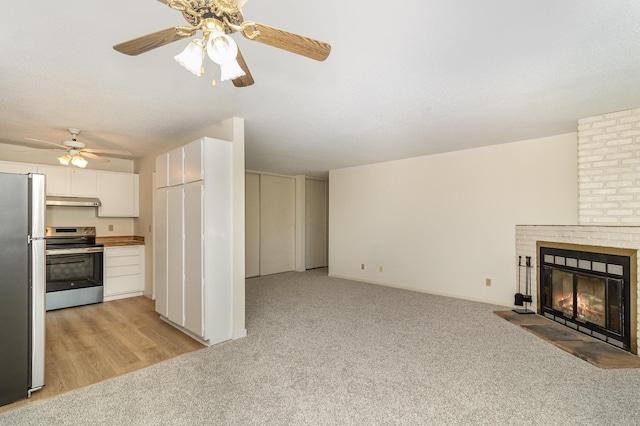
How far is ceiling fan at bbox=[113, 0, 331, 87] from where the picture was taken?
116 centimetres

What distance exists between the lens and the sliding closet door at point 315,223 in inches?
294

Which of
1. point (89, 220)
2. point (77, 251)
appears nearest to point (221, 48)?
point (77, 251)

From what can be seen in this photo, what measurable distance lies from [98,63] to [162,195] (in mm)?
1871

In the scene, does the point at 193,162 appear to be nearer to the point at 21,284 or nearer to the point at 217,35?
the point at 21,284

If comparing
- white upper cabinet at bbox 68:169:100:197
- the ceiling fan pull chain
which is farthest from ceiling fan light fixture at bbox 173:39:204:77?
white upper cabinet at bbox 68:169:100:197

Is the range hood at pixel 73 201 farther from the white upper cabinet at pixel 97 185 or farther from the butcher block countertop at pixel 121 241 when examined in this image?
the butcher block countertop at pixel 121 241

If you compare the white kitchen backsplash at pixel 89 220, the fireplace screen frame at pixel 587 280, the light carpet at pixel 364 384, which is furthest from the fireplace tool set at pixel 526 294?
the white kitchen backsplash at pixel 89 220

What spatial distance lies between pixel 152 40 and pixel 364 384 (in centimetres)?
258

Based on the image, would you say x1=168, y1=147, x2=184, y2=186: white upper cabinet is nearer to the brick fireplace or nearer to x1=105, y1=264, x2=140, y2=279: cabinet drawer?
x1=105, y1=264, x2=140, y2=279: cabinet drawer

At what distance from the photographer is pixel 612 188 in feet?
10.2

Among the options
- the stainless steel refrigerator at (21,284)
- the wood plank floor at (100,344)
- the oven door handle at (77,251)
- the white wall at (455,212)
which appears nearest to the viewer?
the stainless steel refrigerator at (21,284)

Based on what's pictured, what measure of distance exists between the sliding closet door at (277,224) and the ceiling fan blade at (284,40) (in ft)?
18.0

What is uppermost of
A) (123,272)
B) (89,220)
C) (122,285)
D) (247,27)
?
(247,27)

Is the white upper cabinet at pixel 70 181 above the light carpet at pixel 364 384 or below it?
above
